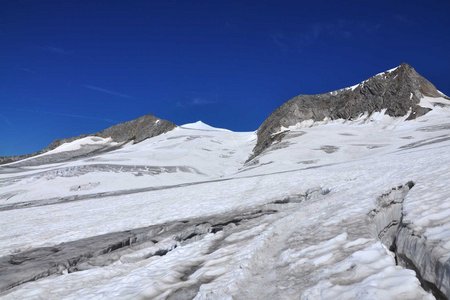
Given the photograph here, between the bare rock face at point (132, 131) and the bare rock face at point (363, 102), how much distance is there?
27926mm

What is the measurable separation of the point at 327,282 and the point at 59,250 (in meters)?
9.09

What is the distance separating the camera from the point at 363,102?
268ft

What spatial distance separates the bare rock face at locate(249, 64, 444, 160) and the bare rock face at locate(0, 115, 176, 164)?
2793 cm

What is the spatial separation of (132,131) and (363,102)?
60402 millimetres

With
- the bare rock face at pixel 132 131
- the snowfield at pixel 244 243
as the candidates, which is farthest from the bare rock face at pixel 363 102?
the snowfield at pixel 244 243

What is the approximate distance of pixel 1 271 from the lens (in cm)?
1033

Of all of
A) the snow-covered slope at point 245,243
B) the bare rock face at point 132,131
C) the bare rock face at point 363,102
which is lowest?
the snow-covered slope at point 245,243

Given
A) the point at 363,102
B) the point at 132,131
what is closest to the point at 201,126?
the point at 132,131

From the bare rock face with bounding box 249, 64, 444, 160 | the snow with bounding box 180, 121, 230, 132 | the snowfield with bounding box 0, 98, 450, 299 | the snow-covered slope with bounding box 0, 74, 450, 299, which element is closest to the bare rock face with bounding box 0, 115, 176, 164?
the snow with bounding box 180, 121, 230, 132

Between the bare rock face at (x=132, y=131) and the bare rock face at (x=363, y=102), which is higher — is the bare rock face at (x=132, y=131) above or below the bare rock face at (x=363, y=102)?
above

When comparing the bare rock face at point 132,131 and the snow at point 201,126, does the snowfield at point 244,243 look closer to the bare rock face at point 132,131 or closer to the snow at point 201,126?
the bare rock face at point 132,131

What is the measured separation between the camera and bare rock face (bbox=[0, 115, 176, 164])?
10075 centimetres

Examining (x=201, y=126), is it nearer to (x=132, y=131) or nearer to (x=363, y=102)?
(x=132, y=131)

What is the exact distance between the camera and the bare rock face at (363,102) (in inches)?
2891
